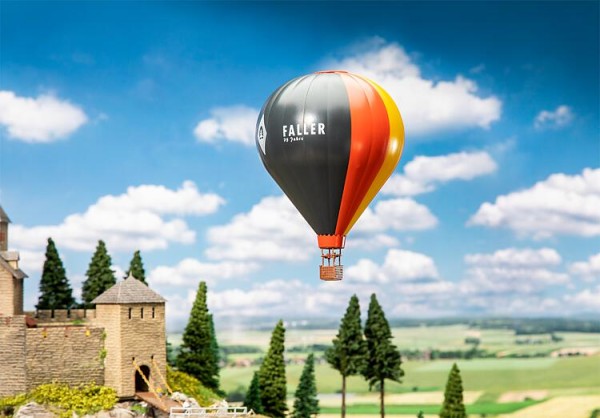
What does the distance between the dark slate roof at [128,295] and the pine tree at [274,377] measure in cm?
1036

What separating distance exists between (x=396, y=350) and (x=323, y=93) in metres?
26.4

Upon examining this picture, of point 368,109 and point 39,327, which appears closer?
point 368,109

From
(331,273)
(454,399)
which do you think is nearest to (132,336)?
(331,273)

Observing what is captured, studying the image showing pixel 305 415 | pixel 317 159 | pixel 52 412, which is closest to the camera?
pixel 317 159

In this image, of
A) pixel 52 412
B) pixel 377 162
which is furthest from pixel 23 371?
pixel 377 162

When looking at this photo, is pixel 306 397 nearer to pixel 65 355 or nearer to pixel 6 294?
pixel 65 355

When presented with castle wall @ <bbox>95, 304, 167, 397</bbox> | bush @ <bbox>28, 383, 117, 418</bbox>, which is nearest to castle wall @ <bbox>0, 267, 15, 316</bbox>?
castle wall @ <bbox>95, 304, 167, 397</bbox>

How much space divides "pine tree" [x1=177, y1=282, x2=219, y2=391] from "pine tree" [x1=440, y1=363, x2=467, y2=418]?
14.9 m

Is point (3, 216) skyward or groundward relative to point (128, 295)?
skyward

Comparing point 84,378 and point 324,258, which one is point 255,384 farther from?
point 324,258

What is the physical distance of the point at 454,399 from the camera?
57.0m

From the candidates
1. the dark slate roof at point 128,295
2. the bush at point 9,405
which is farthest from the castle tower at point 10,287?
the bush at point 9,405

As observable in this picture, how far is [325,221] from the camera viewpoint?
36.0 metres

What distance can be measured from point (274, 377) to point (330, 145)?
24111 mm
